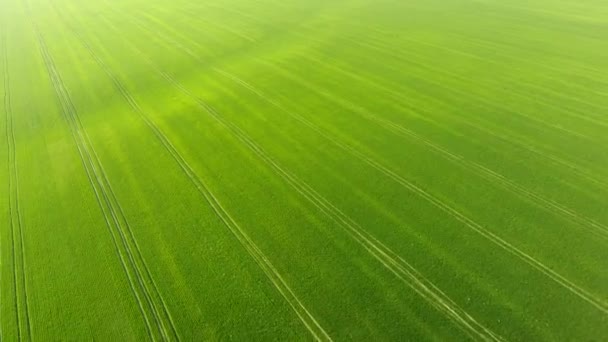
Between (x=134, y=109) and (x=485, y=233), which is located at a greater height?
(x=485, y=233)

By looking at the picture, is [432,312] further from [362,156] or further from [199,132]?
[199,132]

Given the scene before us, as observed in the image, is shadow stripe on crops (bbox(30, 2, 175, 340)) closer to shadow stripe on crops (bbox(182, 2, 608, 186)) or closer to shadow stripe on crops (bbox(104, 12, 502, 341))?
shadow stripe on crops (bbox(104, 12, 502, 341))

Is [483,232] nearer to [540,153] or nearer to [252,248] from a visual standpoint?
[540,153]

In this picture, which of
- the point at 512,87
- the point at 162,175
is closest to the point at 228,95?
the point at 162,175

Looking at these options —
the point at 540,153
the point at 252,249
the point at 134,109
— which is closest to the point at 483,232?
the point at 540,153

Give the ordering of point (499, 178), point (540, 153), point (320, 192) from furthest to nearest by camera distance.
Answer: point (540, 153) < point (320, 192) < point (499, 178)

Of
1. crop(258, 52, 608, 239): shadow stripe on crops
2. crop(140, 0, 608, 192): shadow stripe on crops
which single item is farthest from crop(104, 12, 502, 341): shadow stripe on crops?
→ crop(140, 0, 608, 192): shadow stripe on crops

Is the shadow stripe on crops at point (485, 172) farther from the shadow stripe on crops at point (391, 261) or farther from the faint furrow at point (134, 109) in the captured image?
the faint furrow at point (134, 109)
